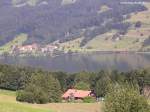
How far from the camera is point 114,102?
4031 cm

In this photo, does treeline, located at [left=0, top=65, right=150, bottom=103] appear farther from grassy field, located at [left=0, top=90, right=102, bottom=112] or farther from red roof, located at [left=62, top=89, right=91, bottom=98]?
grassy field, located at [left=0, top=90, right=102, bottom=112]

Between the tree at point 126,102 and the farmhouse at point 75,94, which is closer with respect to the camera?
the tree at point 126,102

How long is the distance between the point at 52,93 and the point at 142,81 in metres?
28.1

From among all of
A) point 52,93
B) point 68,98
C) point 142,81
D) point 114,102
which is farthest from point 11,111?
point 142,81

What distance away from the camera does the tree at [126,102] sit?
131ft

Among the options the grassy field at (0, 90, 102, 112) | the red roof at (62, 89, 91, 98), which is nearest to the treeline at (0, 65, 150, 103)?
the red roof at (62, 89, 91, 98)

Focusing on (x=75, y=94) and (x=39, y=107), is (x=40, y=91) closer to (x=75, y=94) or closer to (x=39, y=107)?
(x=75, y=94)

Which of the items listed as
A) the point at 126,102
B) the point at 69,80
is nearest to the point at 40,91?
the point at 69,80

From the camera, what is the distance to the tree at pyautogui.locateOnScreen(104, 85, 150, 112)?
131ft

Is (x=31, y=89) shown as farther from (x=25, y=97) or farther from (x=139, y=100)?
(x=139, y=100)

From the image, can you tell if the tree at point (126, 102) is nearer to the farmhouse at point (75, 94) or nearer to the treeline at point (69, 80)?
the treeline at point (69, 80)

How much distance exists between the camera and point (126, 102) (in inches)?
1580

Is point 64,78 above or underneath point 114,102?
underneath

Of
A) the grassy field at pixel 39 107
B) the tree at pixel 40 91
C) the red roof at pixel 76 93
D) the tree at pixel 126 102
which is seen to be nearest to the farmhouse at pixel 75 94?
the red roof at pixel 76 93
